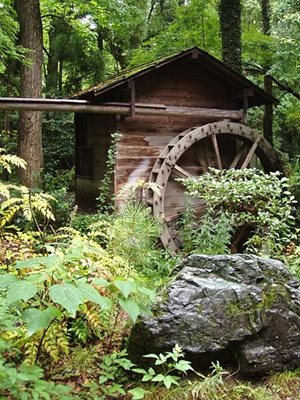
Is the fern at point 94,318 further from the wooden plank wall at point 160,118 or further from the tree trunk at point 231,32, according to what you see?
the tree trunk at point 231,32

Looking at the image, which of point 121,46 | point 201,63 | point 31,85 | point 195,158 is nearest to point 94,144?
point 31,85

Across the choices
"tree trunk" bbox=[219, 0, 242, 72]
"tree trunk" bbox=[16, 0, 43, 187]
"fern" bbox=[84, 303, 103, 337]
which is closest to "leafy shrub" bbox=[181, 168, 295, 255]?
"fern" bbox=[84, 303, 103, 337]

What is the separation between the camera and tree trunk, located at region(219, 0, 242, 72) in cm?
996

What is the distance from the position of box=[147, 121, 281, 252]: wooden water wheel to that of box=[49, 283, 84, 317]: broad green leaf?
524cm

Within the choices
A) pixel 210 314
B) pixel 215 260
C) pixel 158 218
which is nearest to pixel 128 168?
pixel 158 218

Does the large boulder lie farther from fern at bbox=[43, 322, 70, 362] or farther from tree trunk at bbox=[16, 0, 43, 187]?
tree trunk at bbox=[16, 0, 43, 187]

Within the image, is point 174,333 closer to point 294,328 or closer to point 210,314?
point 210,314

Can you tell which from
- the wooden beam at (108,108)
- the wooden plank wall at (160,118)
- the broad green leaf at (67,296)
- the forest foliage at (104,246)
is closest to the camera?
the broad green leaf at (67,296)

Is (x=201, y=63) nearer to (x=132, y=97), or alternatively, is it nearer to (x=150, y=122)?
(x=150, y=122)

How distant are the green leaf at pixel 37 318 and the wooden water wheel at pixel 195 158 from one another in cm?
512

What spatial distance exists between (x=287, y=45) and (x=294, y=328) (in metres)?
8.35

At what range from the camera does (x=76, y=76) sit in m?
15.2

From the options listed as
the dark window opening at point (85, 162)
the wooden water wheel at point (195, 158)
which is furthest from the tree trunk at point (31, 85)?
the wooden water wheel at point (195, 158)

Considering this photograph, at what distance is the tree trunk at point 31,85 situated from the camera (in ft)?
30.5
